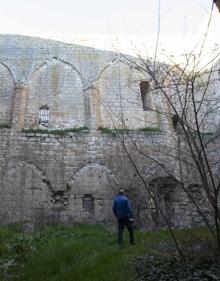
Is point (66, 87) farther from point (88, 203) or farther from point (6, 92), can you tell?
point (88, 203)

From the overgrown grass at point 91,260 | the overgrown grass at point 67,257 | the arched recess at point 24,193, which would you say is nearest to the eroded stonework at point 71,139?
the arched recess at point 24,193

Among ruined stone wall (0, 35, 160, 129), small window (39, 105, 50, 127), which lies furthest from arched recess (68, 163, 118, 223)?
small window (39, 105, 50, 127)

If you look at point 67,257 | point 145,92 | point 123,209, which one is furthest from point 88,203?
point 67,257

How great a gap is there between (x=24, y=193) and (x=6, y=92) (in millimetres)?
4014

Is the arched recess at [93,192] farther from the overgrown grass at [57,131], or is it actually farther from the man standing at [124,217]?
the man standing at [124,217]

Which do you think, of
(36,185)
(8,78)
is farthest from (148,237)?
(8,78)

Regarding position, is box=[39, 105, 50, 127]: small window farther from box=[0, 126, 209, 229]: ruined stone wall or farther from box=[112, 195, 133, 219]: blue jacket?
box=[112, 195, 133, 219]: blue jacket

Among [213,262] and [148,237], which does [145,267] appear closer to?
[213,262]

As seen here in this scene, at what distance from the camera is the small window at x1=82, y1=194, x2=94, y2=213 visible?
1297cm

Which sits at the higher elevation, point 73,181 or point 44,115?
point 44,115

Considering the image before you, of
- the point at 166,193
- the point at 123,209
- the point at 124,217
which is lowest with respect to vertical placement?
the point at 124,217

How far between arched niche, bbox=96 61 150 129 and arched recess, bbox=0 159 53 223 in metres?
3.06

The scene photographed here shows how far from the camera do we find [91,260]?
23.0ft

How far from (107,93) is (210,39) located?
4934mm
